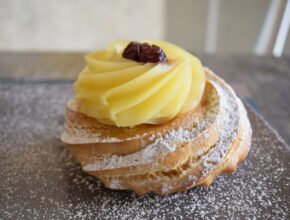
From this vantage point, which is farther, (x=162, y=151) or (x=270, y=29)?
(x=270, y=29)

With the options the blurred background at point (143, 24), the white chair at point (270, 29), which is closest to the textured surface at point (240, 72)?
the white chair at point (270, 29)

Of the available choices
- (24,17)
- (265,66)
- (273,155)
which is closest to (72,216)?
(273,155)

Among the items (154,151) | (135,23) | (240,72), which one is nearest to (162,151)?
(154,151)

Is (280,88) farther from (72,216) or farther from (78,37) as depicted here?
(78,37)

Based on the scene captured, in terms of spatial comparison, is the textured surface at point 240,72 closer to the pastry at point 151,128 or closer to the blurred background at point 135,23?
the pastry at point 151,128

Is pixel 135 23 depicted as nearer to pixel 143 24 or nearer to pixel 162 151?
pixel 143 24
